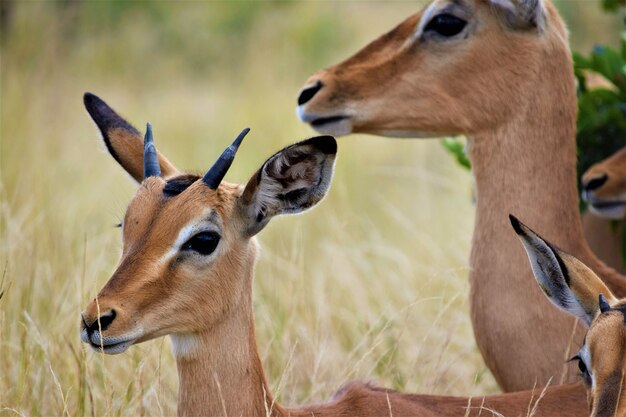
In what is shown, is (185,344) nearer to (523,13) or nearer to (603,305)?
(603,305)

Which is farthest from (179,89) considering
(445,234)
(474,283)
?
(474,283)

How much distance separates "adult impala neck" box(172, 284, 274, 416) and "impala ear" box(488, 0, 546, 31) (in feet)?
7.20

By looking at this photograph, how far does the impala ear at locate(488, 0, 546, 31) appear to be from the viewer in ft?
20.5

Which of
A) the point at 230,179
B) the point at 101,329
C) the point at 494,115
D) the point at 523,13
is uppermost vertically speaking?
the point at 230,179

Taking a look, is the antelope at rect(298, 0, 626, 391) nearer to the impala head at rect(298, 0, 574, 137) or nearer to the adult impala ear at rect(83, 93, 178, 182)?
the impala head at rect(298, 0, 574, 137)

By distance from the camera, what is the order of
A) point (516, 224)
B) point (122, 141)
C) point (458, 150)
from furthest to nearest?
point (458, 150), point (122, 141), point (516, 224)

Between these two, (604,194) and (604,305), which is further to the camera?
(604,194)

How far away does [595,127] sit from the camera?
7.24m

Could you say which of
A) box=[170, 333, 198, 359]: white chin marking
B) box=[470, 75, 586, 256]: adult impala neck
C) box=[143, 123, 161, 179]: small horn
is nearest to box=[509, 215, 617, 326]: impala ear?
box=[470, 75, 586, 256]: adult impala neck

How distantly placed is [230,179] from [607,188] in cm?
439

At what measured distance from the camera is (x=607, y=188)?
21.3 feet

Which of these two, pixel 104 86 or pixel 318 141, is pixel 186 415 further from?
pixel 104 86

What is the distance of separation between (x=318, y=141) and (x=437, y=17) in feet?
5.82

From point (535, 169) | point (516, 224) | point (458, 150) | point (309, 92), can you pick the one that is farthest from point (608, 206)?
point (516, 224)
